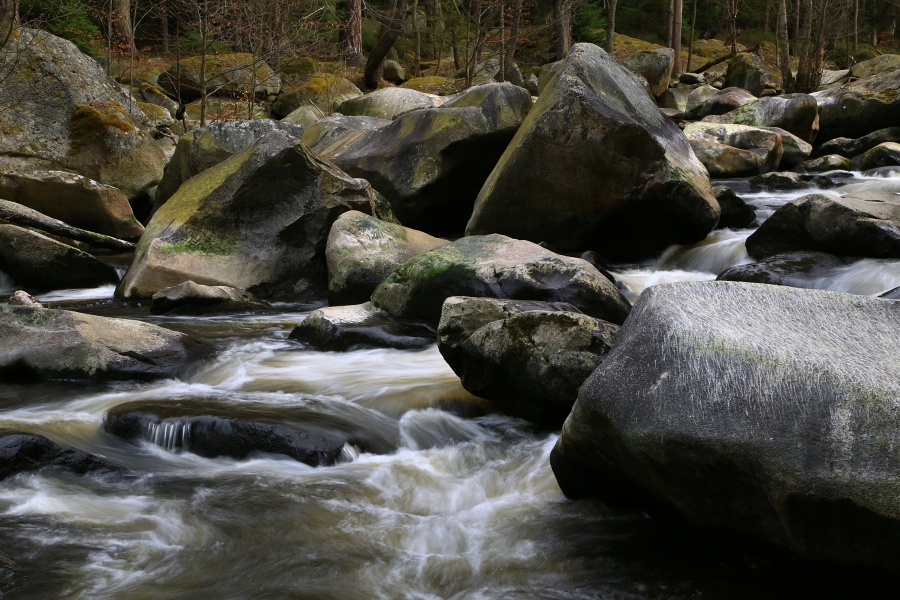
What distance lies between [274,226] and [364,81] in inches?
610

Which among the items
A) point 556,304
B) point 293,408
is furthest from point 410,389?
point 556,304

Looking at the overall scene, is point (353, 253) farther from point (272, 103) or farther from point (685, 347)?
point (272, 103)

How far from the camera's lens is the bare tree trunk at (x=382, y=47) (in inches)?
771

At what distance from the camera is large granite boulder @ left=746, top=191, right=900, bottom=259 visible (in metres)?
6.92

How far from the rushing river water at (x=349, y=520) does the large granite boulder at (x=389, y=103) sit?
36.1 feet

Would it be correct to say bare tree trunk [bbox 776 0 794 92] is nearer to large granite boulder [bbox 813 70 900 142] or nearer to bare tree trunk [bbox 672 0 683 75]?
bare tree trunk [bbox 672 0 683 75]

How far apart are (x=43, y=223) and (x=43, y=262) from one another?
652mm

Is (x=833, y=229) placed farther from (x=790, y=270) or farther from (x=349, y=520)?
(x=349, y=520)

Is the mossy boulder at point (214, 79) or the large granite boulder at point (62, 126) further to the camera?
the mossy boulder at point (214, 79)

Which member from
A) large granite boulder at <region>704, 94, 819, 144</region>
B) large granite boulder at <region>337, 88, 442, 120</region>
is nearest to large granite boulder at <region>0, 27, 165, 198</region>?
large granite boulder at <region>337, 88, 442, 120</region>

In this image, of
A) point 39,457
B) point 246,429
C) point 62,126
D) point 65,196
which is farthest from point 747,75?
point 39,457

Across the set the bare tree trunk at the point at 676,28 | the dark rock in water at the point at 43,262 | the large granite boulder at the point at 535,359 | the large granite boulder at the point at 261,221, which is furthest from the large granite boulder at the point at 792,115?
the dark rock in water at the point at 43,262

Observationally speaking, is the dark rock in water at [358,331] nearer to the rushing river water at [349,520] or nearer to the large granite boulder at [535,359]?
the rushing river water at [349,520]

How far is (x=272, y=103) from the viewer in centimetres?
2066
